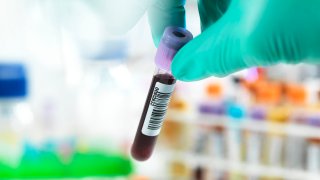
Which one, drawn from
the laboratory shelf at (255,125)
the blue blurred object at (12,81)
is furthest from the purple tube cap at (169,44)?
the laboratory shelf at (255,125)

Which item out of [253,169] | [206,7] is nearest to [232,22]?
[206,7]

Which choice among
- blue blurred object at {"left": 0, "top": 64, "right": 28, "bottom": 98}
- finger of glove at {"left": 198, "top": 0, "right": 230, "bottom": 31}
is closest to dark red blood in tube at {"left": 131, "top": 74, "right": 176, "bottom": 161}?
finger of glove at {"left": 198, "top": 0, "right": 230, "bottom": 31}

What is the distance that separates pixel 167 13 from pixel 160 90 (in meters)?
0.11

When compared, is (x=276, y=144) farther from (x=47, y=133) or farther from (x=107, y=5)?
(x=107, y=5)

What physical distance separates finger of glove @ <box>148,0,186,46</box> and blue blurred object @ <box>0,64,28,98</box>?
0.57 metres

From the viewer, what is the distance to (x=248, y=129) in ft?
4.61

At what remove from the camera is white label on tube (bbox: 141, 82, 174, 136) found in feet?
1.99

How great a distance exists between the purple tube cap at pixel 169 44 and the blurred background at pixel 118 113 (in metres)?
0.44

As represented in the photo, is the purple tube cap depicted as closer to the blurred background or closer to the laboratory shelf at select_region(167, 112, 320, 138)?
the blurred background

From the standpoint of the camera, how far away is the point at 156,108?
24.1 inches

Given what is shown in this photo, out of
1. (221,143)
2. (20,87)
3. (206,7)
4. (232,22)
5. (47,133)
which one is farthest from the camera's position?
(221,143)

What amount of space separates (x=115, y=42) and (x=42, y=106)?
0.84ft

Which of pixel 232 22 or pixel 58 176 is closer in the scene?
pixel 232 22

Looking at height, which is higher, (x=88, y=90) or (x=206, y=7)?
(x=206, y=7)
